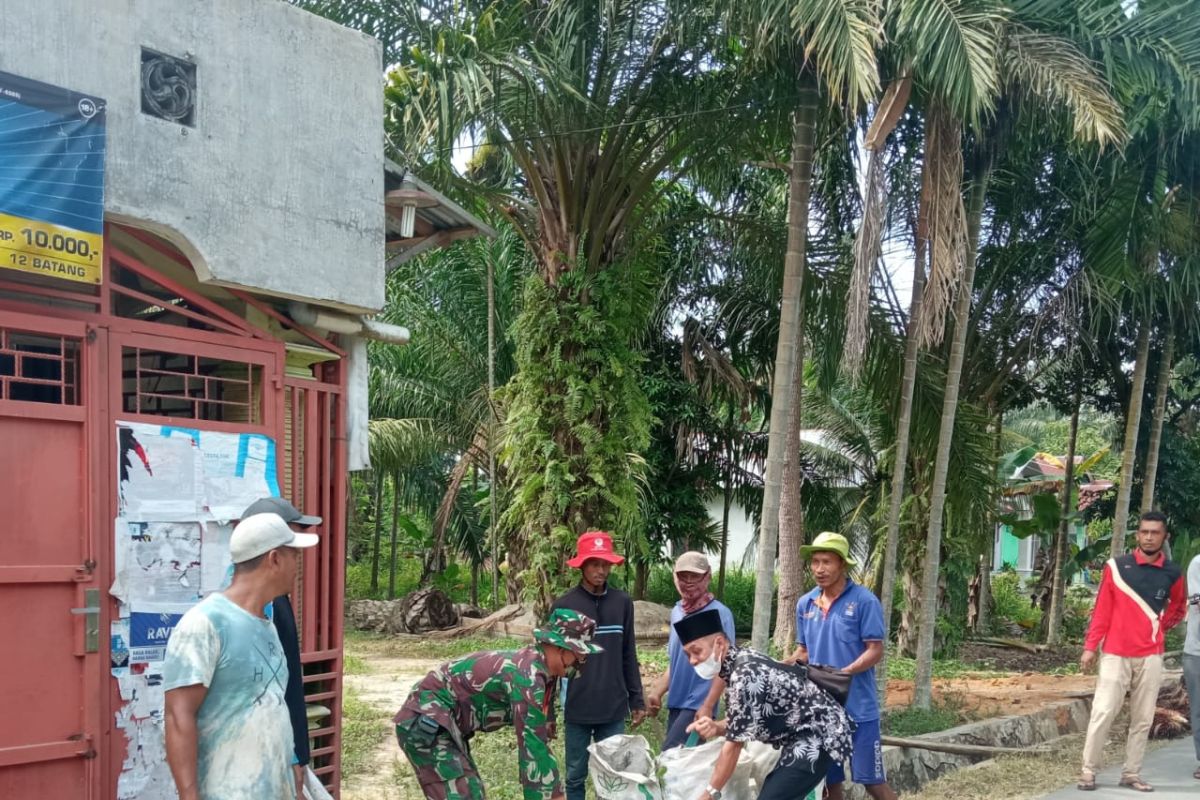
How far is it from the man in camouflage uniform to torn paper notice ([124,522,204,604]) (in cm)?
140

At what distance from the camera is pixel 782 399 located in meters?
8.89

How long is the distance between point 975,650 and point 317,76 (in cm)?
1530

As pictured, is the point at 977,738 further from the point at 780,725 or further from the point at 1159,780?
the point at 780,725

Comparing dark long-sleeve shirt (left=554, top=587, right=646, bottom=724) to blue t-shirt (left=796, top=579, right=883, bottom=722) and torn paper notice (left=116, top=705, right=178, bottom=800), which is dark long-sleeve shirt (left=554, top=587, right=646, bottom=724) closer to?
blue t-shirt (left=796, top=579, right=883, bottom=722)

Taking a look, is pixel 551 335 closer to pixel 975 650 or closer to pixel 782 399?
pixel 782 399

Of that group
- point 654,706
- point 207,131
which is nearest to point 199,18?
point 207,131

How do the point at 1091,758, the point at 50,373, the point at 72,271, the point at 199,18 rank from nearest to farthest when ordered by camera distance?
the point at 72,271 → the point at 199,18 → the point at 50,373 → the point at 1091,758

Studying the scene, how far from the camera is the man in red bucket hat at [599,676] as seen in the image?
6344 mm

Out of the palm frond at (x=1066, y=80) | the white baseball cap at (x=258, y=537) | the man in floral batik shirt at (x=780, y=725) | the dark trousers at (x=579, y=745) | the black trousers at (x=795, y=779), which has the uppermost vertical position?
the palm frond at (x=1066, y=80)

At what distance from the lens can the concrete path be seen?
834cm

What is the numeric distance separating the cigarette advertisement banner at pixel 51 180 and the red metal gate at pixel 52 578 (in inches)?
11.0

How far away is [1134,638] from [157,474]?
6.89 metres

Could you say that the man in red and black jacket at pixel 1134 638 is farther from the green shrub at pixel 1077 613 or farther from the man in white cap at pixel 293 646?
the green shrub at pixel 1077 613

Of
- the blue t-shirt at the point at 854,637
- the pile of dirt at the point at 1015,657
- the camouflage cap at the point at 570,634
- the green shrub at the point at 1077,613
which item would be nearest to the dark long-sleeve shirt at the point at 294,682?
the camouflage cap at the point at 570,634
